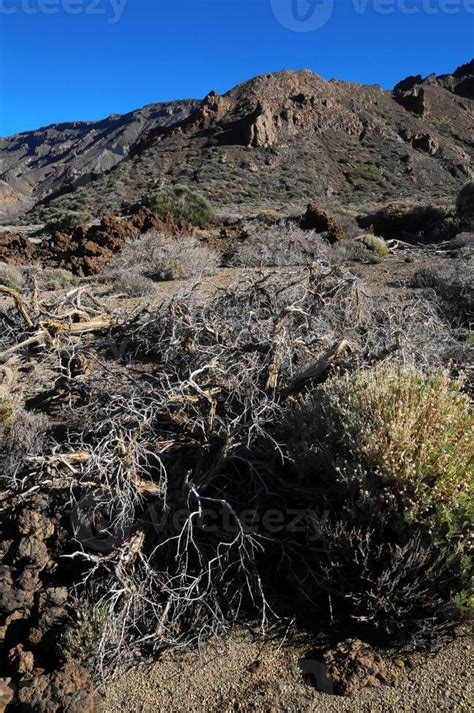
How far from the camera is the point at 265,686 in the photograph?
8.32ft

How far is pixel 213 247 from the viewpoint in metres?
11.8

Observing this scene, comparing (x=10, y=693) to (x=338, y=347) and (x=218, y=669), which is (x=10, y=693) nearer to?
(x=218, y=669)

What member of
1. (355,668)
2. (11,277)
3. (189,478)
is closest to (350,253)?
(11,277)

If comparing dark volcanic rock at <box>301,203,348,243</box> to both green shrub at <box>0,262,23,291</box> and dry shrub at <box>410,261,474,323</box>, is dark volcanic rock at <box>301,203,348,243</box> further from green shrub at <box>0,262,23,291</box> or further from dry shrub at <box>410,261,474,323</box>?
green shrub at <box>0,262,23,291</box>

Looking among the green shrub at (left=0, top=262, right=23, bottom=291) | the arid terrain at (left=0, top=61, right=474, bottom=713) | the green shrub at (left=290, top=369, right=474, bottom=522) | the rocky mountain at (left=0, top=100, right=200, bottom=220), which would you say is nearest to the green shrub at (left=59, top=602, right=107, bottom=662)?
the arid terrain at (left=0, top=61, right=474, bottom=713)

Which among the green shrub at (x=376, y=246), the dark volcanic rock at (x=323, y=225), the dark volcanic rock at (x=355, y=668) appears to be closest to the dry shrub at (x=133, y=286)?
the green shrub at (x=376, y=246)

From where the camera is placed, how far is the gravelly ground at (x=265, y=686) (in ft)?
7.77

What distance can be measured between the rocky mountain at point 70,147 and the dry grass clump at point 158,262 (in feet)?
220

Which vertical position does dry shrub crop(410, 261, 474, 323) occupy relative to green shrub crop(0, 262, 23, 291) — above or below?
above

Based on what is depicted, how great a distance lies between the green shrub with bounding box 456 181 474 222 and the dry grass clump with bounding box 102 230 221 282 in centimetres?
749

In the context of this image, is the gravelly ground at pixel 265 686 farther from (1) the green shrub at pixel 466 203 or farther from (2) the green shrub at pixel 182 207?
(2) the green shrub at pixel 182 207

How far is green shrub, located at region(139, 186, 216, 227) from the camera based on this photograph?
16.5 m

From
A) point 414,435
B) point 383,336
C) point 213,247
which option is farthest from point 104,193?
point 414,435

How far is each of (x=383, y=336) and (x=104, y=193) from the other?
1116 inches
